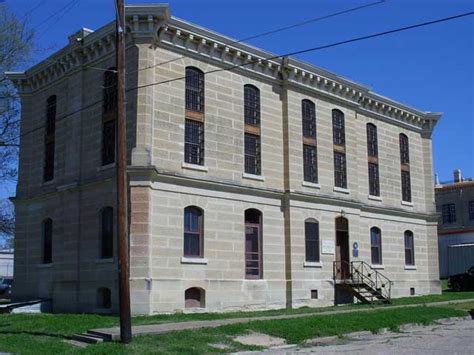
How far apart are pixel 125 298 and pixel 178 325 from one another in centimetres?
366

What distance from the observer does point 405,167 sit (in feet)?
123

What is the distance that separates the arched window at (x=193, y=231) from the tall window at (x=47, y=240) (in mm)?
7315

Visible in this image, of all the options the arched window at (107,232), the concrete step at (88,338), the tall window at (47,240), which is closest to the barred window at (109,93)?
the arched window at (107,232)

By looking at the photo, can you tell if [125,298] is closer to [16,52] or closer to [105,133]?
[105,133]

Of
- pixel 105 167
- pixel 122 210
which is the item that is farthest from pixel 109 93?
pixel 122 210

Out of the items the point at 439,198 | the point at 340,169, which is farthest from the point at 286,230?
the point at 439,198

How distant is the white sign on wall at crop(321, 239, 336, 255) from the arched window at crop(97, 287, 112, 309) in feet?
34.8

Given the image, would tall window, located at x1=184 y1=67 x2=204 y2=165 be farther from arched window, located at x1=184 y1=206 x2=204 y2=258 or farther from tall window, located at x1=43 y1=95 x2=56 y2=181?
tall window, located at x1=43 y1=95 x2=56 y2=181

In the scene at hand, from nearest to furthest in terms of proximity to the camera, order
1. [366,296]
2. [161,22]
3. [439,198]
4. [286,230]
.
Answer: [161,22] → [286,230] → [366,296] → [439,198]

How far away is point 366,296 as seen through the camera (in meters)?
30.6

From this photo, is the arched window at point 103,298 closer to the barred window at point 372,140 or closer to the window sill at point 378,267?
the window sill at point 378,267

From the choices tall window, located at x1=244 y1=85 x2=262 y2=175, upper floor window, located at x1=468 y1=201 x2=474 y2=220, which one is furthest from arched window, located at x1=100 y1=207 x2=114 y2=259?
upper floor window, located at x1=468 y1=201 x2=474 y2=220

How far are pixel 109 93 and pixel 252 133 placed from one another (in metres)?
6.42

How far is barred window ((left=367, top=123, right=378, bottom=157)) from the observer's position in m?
34.9
